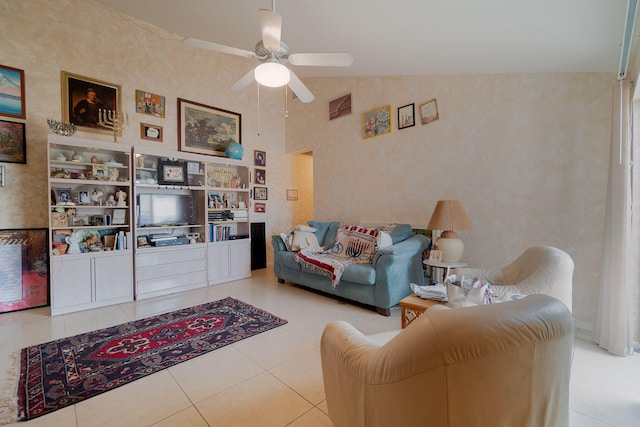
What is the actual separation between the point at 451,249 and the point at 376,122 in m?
2.28

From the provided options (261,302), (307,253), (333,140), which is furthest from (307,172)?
(261,302)

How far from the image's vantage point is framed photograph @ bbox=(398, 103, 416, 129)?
3672 millimetres

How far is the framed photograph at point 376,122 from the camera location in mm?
3964

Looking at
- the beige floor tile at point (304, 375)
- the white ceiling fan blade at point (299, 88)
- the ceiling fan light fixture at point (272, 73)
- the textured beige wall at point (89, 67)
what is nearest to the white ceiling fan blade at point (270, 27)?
the ceiling fan light fixture at point (272, 73)

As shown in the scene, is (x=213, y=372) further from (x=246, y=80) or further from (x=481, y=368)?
(x=246, y=80)

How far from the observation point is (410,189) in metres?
3.72

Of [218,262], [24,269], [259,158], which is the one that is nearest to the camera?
[24,269]

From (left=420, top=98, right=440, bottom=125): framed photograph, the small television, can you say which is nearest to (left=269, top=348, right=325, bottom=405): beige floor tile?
the small television

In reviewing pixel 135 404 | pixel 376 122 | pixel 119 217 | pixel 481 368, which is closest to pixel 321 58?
pixel 376 122

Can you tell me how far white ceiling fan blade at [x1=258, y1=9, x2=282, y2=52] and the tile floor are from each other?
2397 millimetres

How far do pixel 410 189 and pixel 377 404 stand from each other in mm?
3166

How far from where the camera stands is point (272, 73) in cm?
204

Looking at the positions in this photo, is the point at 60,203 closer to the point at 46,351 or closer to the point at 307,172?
the point at 46,351

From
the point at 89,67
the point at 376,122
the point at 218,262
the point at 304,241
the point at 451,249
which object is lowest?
the point at 218,262
